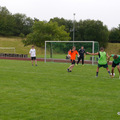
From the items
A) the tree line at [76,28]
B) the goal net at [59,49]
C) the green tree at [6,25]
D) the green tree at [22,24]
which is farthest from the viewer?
the green tree at [22,24]

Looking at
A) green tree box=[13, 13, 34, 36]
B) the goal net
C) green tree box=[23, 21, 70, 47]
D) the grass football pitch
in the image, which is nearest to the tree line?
green tree box=[13, 13, 34, 36]

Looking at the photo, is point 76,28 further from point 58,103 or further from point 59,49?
point 58,103

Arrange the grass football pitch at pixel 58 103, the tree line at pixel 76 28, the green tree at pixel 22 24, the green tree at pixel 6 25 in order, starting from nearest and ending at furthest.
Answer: the grass football pitch at pixel 58 103 < the tree line at pixel 76 28 < the green tree at pixel 6 25 < the green tree at pixel 22 24

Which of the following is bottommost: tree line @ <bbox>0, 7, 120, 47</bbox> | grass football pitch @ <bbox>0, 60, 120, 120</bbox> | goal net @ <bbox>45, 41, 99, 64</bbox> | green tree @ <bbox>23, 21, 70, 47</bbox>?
grass football pitch @ <bbox>0, 60, 120, 120</bbox>

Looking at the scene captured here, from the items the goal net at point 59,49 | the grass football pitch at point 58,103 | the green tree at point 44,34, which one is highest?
the green tree at point 44,34

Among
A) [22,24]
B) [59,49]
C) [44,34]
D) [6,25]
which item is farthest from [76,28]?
[59,49]

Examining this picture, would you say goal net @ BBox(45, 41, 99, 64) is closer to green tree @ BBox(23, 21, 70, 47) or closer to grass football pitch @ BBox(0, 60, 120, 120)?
green tree @ BBox(23, 21, 70, 47)

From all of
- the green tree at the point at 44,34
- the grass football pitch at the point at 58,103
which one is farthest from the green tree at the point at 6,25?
the grass football pitch at the point at 58,103

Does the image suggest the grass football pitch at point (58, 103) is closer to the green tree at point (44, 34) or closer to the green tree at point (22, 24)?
the green tree at point (44, 34)

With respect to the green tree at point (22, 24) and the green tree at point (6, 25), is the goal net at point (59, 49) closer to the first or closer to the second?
the green tree at point (6, 25)

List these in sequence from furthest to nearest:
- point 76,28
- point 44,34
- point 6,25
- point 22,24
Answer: point 22,24
point 6,25
point 76,28
point 44,34

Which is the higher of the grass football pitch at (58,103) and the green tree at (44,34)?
the green tree at (44,34)

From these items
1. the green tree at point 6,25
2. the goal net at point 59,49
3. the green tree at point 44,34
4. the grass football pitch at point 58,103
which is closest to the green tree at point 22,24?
the green tree at point 6,25

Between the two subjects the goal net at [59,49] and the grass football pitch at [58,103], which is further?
the goal net at [59,49]
